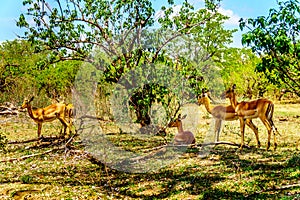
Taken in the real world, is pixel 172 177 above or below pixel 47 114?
below

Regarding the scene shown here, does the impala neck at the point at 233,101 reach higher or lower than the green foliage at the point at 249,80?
lower

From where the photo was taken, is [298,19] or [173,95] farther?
[173,95]

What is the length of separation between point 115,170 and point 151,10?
7.62 meters

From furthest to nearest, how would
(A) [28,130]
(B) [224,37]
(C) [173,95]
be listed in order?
(B) [224,37] < (A) [28,130] < (C) [173,95]

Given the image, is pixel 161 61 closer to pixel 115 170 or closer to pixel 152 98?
pixel 152 98

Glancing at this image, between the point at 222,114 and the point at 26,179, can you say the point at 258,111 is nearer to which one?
the point at 222,114

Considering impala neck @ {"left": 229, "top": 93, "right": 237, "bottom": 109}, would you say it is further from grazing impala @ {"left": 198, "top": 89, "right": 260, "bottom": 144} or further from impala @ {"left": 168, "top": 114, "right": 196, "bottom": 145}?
impala @ {"left": 168, "top": 114, "right": 196, "bottom": 145}

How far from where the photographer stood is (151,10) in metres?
16.4

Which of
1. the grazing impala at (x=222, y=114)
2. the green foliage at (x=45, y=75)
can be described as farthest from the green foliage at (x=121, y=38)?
the green foliage at (x=45, y=75)

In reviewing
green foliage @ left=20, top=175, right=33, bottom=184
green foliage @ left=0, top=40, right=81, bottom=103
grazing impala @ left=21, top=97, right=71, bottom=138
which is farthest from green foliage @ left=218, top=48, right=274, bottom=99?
green foliage @ left=20, top=175, right=33, bottom=184

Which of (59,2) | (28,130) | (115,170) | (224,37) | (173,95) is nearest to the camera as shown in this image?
(115,170)

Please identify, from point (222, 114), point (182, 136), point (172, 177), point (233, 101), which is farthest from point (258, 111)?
point (172, 177)

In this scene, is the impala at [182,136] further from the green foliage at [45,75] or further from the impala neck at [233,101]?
the green foliage at [45,75]

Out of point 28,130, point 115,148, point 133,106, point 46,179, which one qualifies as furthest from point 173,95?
point 28,130
